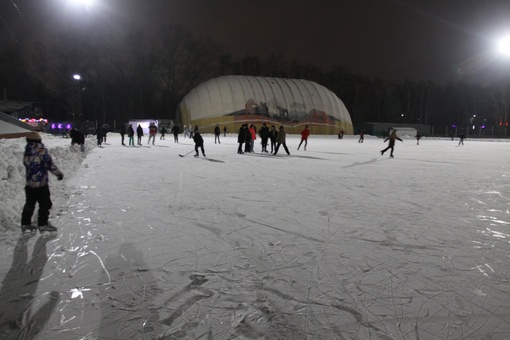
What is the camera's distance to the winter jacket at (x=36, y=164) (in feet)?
14.0

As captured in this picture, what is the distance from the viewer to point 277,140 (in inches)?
620

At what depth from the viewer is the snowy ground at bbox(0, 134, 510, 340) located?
2.45 metres

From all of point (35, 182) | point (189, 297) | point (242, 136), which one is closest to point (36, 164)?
Answer: point (35, 182)

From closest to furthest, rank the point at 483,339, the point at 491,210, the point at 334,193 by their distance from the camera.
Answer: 1. the point at 483,339
2. the point at 491,210
3. the point at 334,193

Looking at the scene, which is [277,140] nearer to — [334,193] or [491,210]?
[334,193]

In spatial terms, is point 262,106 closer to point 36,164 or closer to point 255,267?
point 36,164

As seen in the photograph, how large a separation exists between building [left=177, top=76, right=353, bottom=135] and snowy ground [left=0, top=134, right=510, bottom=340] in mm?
40443

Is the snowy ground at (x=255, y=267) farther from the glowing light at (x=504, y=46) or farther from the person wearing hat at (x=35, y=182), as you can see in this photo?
the glowing light at (x=504, y=46)

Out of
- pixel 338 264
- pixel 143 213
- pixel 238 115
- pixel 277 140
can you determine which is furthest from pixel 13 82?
pixel 338 264

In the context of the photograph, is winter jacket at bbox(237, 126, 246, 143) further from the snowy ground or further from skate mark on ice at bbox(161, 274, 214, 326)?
skate mark on ice at bbox(161, 274, 214, 326)

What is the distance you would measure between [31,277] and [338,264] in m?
2.64

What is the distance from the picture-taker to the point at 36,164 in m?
4.29

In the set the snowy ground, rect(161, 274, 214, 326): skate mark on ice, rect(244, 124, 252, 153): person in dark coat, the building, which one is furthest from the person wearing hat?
the building

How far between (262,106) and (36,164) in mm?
45483
